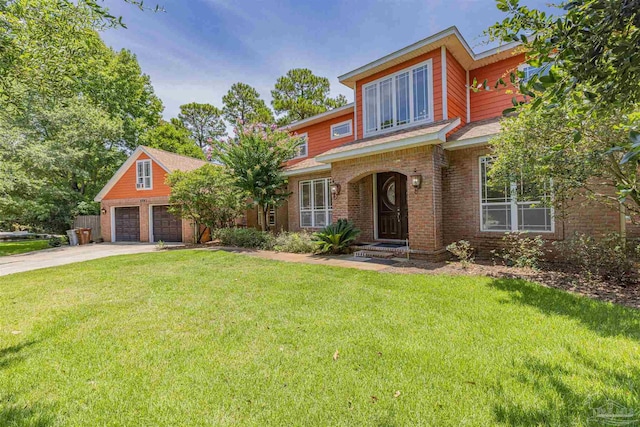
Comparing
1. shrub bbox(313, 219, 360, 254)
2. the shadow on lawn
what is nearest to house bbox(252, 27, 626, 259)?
shrub bbox(313, 219, 360, 254)

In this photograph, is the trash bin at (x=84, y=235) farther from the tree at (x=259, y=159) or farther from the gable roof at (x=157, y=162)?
the tree at (x=259, y=159)

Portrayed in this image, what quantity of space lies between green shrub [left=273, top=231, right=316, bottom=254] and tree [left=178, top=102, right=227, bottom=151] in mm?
24645

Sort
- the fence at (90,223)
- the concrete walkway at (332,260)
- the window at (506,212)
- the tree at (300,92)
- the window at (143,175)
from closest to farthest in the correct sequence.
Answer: the concrete walkway at (332,260) < the window at (506,212) < the window at (143,175) < the fence at (90,223) < the tree at (300,92)

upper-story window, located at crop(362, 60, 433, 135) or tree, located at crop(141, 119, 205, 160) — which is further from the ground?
tree, located at crop(141, 119, 205, 160)

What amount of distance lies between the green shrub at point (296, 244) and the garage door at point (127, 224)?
11.2 metres

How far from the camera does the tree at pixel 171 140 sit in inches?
1087

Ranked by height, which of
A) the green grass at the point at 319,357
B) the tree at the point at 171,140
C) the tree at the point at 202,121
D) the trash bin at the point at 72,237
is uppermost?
the tree at the point at 202,121

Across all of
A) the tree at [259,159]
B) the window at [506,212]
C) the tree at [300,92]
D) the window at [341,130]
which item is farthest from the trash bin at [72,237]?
the window at [506,212]

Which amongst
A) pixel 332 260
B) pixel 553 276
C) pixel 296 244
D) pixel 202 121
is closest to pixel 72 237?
pixel 296 244

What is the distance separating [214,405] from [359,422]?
1147 millimetres

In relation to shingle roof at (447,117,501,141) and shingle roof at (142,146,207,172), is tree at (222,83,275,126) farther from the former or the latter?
shingle roof at (447,117,501,141)

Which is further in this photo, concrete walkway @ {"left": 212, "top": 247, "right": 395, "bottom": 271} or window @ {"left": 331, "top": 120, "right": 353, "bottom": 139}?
window @ {"left": 331, "top": 120, "right": 353, "bottom": 139}

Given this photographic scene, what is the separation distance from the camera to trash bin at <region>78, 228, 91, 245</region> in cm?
1672

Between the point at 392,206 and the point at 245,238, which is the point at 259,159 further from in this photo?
the point at 392,206
